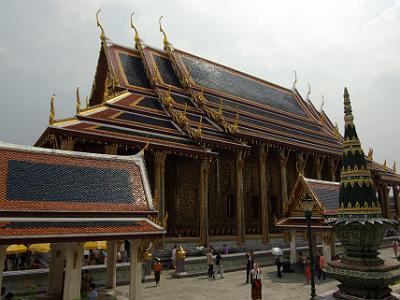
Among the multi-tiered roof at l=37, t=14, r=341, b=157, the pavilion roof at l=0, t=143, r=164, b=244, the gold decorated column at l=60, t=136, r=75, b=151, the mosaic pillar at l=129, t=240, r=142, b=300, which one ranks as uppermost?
the multi-tiered roof at l=37, t=14, r=341, b=157

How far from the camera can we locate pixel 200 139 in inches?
699

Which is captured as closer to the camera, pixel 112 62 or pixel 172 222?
pixel 172 222

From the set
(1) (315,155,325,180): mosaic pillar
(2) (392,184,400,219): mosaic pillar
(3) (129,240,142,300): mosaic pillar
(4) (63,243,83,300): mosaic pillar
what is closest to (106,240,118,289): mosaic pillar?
(3) (129,240,142,300): mosaic pillar

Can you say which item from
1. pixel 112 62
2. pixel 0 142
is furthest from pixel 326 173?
pixel 0 142

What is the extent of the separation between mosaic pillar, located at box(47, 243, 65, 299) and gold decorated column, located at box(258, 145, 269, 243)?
13137 millimetres

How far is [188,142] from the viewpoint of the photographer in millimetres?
17625

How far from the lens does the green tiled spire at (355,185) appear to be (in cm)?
539

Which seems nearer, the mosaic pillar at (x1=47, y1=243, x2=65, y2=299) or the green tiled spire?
the green tiled spire

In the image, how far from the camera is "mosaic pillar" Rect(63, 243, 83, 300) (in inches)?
308

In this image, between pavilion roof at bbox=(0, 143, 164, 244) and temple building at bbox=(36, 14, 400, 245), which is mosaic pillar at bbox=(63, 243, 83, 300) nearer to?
pavilion roof at bbox=(0, 143, 164, 244)

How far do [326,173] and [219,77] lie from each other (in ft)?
38.3

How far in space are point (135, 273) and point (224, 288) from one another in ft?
12.8

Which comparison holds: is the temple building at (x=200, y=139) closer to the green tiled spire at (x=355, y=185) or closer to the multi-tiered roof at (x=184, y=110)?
the multi-tiered roof at (x=184, y=110)

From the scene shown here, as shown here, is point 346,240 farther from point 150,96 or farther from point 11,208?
point 150,96
